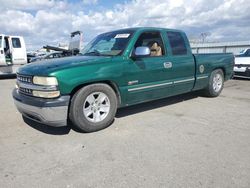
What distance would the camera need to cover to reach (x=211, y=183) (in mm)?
2744

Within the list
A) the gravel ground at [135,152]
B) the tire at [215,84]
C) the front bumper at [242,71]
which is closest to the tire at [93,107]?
the gravel ground at [135,152]

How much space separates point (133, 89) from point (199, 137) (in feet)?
4.94

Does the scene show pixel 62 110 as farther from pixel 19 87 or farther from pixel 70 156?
pixel 19 87

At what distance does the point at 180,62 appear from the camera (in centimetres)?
562

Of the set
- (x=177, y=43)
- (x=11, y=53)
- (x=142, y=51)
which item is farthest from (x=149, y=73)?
(x=11, y=53)

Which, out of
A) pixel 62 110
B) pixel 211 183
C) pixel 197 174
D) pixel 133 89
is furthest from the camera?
pixel 133 89

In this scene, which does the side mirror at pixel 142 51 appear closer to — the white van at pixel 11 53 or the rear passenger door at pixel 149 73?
the rear passenger door at pixel 149 73

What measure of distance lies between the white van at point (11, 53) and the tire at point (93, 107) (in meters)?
10.3

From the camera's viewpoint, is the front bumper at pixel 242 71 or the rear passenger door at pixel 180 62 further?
the front bumper at pixel 242 71

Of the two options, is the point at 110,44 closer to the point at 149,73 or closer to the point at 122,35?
the point at 122,35

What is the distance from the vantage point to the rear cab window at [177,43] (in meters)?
5.59

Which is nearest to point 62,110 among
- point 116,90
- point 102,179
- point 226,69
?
point 116,90

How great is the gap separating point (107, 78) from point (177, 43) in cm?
230

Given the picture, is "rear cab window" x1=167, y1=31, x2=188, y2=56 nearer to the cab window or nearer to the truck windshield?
the cab window
